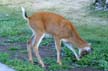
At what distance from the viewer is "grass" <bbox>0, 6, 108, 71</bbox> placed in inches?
341

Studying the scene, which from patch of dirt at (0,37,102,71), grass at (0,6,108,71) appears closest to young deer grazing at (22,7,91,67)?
grass at (0,6,108,71)

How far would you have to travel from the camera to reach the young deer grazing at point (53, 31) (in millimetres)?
8930

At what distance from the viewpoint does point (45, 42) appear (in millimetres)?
11234

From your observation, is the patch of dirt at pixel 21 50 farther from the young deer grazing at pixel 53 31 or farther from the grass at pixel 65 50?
the young deer grazing at pixel 53 31

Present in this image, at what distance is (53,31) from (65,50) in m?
1.31

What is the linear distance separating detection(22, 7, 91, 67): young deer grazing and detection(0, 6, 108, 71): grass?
260 mm

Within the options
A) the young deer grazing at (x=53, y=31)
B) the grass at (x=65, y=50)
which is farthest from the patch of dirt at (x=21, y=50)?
the young deer grazing at (x=53, y=31)

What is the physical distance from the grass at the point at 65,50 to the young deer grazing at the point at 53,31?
0.85 ft

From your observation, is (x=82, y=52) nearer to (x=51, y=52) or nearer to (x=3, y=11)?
(x=51, y=52)

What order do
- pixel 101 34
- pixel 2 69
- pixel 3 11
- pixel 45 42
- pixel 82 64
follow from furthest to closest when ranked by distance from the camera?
pixel 3 11 < pixel 101 34 < pixel 45 42 < pixel 82 64 < pixel 2 69

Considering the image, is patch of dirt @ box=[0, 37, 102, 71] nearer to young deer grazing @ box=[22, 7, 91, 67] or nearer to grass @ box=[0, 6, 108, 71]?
grass @ box=[0, 6, 108, 71]

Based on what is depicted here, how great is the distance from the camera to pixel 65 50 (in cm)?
1028

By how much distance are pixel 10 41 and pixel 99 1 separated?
7.06m

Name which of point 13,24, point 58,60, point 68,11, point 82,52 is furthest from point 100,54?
point 68,11
